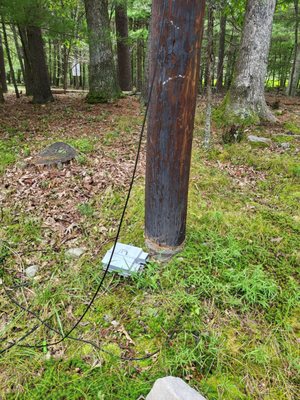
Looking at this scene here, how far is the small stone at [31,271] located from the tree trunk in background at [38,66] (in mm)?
7203

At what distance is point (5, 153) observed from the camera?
4.47 meters

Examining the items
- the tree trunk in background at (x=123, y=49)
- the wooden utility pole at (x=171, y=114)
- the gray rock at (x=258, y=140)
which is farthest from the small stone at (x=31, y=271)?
the tree trunk in background at (x=123, y=49)

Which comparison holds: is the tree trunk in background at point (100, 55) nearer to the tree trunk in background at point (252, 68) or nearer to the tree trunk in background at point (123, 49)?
the tree trunk in background at point (123, 49)

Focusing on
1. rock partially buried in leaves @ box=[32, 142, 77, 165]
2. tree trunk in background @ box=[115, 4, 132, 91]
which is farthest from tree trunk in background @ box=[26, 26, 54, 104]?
rock partially buried in leaves @ box=[32, 142, 77, 165]

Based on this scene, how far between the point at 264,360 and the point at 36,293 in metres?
1.86

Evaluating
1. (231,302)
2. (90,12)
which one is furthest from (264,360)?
(90,12)

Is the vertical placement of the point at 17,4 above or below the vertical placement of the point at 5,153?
above

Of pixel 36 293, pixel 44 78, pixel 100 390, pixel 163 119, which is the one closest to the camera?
pixel 100 390

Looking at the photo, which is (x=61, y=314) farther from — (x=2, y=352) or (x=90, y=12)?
(x=90, y=12)

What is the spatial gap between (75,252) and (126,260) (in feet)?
2.13

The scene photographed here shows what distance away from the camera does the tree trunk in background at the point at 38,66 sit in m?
7.57

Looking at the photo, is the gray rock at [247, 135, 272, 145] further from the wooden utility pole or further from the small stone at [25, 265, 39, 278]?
the small stone at [25, 265, 39, 278]

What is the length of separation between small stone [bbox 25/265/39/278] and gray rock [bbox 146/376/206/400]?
1537 mm

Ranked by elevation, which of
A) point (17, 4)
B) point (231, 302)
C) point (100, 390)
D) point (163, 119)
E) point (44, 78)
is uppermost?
point (17, 4)
